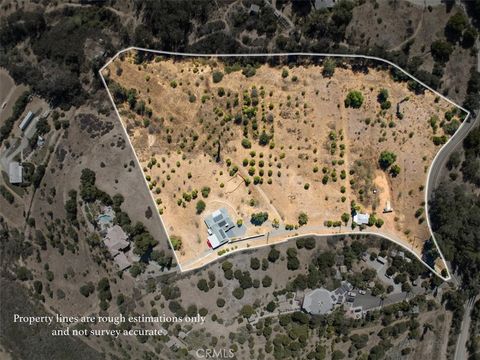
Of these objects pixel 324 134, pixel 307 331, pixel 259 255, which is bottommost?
pixel 307 331

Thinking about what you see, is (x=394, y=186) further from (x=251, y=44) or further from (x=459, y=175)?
(x=251, y=44)

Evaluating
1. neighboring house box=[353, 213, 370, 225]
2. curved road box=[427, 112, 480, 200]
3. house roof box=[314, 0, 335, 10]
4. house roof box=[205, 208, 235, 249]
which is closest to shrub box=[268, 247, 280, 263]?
house roof box=[205, 208, 235, 249]

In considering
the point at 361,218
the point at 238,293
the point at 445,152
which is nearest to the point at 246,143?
the point at 361,218

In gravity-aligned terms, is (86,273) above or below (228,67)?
below

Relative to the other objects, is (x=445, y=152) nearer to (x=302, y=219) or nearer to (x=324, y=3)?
(x=302, y=219)

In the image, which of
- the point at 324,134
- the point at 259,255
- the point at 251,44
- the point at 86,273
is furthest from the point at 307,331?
the point at 251,44

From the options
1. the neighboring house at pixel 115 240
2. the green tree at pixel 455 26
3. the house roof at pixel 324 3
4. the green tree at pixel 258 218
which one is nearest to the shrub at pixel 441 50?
the green tree at pixel 455 26

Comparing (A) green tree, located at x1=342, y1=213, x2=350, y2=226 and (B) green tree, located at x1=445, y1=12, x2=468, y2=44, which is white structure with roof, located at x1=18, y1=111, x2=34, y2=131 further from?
(B) green tree, located at x1=445, y1=12, x2=468, y2=44
